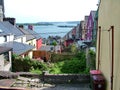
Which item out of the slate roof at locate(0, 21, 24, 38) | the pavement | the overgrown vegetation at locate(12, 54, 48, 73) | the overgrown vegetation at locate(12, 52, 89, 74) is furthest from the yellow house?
the slate roof at locate(0, 21, 24, 38)

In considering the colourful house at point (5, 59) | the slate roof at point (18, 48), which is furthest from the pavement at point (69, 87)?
the slate roof at point (18, 48)

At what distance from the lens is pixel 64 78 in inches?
706

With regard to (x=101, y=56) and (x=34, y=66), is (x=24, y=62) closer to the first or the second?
(x=34, y=66)

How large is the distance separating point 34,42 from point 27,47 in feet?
50.6

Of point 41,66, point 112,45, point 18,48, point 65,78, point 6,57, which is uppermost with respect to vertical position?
point 112,45

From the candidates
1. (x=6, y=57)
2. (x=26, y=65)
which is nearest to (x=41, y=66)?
(x=26, y=65)

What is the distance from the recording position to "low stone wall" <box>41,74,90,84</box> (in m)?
17.9

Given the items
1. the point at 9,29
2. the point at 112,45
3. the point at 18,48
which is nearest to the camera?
the point at 112,45

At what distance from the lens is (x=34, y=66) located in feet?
96.8

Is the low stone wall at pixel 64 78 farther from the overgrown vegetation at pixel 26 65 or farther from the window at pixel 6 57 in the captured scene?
the overgrown vegetation at pixel 26 65

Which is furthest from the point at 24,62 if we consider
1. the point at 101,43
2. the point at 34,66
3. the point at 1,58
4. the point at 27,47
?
the point at 101,43

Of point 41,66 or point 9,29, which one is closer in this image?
point 41,66

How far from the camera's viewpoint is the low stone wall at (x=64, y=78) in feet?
58.7

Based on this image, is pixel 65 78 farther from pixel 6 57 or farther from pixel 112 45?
pixel 6 57
